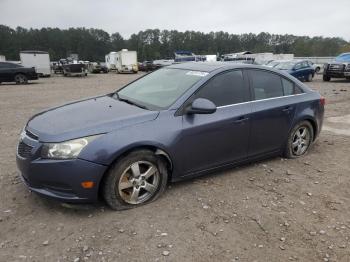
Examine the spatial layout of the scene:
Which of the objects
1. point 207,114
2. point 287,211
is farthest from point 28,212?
point 287,211

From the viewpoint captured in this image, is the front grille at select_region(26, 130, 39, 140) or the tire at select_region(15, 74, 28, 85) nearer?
the front grille at select_region(26, 130, 39, 140)

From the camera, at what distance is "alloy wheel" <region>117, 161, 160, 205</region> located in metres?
3.62

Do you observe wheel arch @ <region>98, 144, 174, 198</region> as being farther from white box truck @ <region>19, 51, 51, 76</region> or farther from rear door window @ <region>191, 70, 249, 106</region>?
→ white box truck @ <region>19, 51, 51, 76</region>

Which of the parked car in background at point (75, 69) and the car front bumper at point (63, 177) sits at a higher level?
the car front bumper at point (63, 177)

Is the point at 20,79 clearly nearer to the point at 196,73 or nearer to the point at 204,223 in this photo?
the point at 196,73

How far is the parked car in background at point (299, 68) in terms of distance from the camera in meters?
20.4

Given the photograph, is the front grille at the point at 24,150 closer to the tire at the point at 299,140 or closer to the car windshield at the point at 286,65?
the tire at the point at 299,140

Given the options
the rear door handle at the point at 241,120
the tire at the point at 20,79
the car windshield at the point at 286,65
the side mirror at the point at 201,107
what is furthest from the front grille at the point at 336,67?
the side mirror at the point at 201,107

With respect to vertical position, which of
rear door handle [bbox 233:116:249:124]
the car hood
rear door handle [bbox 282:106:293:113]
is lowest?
rear door handle [bbox 233:116:249:124]

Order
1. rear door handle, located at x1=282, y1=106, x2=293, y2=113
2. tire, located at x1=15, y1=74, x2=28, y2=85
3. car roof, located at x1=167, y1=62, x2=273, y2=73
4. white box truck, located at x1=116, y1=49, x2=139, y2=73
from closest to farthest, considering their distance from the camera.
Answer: car roof, located at x1=167, y1=62, x2=273, y2=73 < rear door handle, located at x1=282, y1=106, x2=293, y2=113 < tire, located at x1=15, y1=74, x2=28, y2=85 < white box truck, located at x1=116, y1=49, x2=139, y2=73

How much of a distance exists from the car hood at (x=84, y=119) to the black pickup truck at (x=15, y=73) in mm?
19210

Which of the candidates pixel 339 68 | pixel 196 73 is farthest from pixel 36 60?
pixel 196 73

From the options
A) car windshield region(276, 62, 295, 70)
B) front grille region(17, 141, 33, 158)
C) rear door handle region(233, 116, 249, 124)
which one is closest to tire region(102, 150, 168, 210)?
front grille region(17, 141, 33, 158)

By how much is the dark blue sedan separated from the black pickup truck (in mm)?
18961
